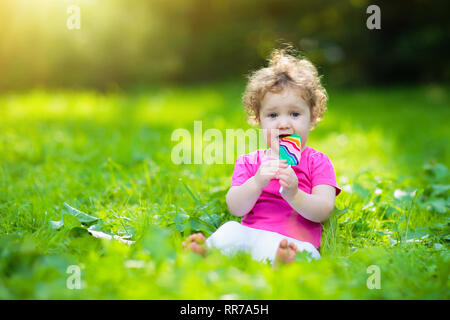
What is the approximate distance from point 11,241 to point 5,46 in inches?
327

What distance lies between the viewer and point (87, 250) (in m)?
1.89

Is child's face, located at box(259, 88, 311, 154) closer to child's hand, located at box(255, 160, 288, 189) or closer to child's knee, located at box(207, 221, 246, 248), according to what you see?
child's hand, located at box(255, 160, 288, 189)

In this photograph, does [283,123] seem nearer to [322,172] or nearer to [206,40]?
[322,172]

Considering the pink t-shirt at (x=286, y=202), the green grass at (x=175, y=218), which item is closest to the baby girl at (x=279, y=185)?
the pink t-shirt at (x=286, y=202)

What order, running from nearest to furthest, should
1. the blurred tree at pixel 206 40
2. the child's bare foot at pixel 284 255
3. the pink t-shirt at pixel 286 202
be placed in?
1. the child's bare foot at pixel 284 255
2. the pink t-shirt at pixel 286 202
3. the blurred tree at pixel 206 40

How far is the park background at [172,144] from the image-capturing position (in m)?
1.59

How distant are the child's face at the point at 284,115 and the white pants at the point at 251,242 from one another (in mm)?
369

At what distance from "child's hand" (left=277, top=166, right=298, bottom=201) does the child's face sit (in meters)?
0.17

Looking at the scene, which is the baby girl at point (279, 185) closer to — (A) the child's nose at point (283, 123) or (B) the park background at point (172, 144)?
(A) the child's nose at point (283, 123)

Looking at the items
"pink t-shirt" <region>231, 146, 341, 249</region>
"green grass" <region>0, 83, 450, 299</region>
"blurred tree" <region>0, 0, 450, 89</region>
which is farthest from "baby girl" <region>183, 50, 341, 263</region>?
"blurred tree" <region>0, 0, 450, 89</region>

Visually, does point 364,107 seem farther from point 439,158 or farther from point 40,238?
point 40,238

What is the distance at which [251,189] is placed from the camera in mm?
1920

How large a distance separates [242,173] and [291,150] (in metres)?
0.28

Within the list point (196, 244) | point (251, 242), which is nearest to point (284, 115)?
point (251, 242)
